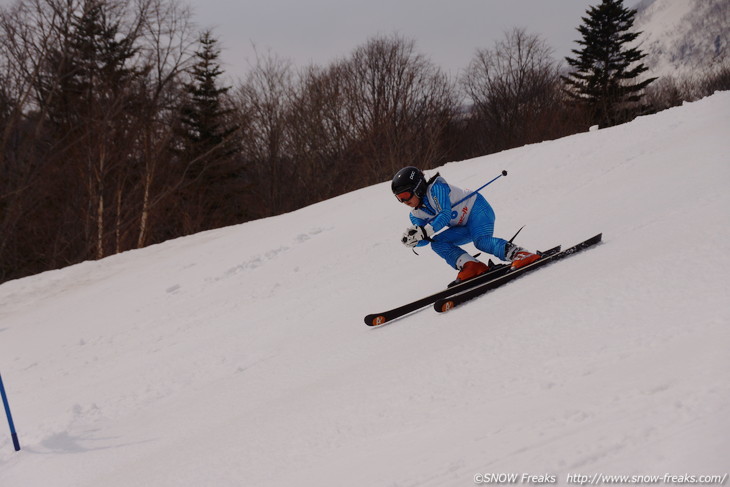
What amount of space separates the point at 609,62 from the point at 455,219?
3091 cm

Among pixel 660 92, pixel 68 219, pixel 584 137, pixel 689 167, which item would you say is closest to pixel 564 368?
pixel 689 167

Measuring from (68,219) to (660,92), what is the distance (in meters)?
36.7

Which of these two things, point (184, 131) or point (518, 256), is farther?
point (184, 131)

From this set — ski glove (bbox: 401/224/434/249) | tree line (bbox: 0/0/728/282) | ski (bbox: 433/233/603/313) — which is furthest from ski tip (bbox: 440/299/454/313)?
tree line (bbox: 0/0/728/282)

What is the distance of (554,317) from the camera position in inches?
138

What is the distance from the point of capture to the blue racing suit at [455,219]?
5195mm

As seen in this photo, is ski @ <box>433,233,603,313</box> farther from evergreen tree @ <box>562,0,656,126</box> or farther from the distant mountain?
the distant mountain

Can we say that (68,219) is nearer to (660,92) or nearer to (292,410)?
(292,410)

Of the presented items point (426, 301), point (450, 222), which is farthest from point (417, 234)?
point (426, 301)

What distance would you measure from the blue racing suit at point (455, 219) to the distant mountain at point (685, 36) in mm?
32081

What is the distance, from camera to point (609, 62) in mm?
30906

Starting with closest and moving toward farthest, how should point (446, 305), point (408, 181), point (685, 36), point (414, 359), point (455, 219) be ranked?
1. point (414, 359)
2. point (446, 305)
3. point (408, 181)
4. point (455, 219)
5. point (685, 36)

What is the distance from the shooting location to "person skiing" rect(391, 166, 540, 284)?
5.20 meters

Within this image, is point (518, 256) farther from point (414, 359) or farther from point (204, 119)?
point (204, 119)
